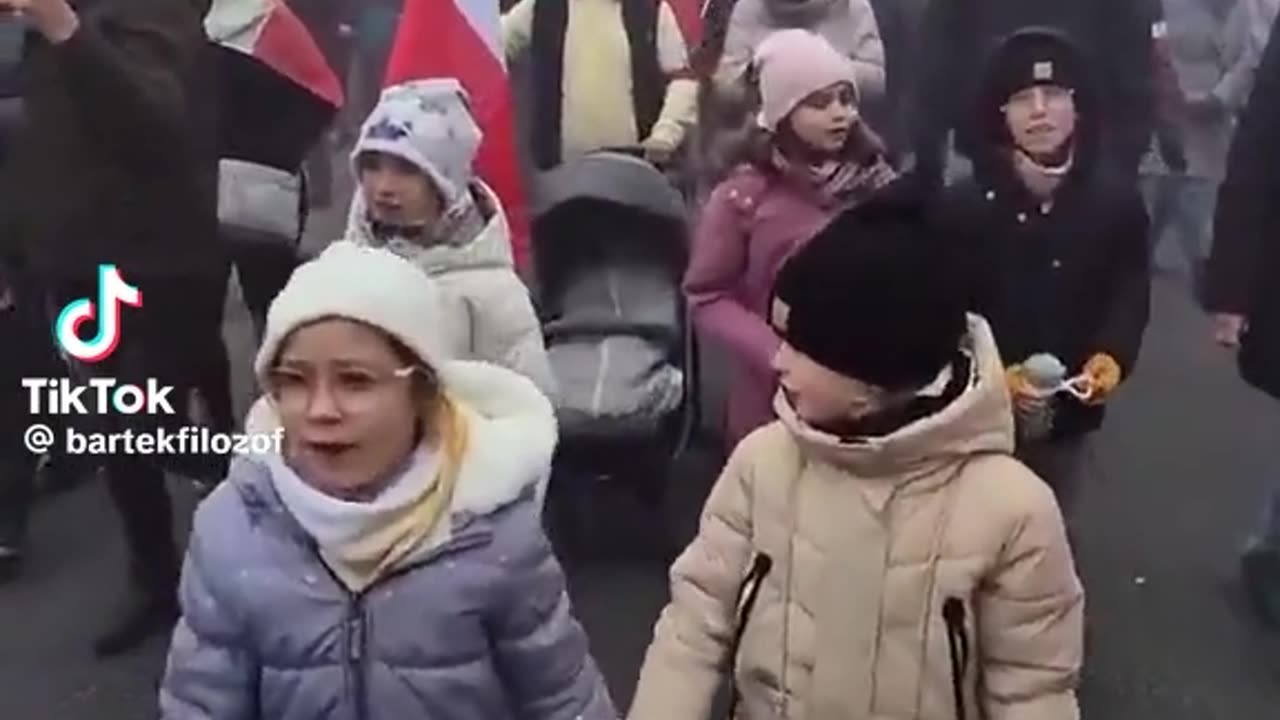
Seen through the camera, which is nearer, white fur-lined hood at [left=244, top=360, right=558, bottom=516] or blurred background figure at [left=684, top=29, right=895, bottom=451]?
white fur-lined hood at [left=244, top=360, right=558, bottom=516]

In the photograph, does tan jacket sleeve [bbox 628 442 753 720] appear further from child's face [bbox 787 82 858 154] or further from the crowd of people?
child's face [bbox 787 82 858 154]

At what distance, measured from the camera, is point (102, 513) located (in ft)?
7.02

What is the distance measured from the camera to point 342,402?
1.40m

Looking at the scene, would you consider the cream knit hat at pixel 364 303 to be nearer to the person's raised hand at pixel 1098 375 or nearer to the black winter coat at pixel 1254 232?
the person's raised hand at pixel 1098 375

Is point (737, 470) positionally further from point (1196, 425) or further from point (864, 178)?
point (1196, 425)

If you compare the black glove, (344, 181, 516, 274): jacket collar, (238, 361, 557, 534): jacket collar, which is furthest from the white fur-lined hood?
the black glove

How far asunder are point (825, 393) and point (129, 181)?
0.92 meters

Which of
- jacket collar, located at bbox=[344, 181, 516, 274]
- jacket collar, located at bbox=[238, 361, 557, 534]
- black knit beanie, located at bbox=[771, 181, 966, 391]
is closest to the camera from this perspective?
black knit beanie, located at bbox=[771, 181, 966, 391]

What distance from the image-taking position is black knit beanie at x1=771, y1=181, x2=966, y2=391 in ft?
4.33

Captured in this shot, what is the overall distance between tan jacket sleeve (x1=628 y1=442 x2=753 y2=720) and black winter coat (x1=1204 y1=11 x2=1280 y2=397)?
87 cm

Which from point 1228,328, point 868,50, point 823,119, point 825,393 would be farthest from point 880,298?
point 1228,328

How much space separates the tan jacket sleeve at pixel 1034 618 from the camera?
1.34 metres

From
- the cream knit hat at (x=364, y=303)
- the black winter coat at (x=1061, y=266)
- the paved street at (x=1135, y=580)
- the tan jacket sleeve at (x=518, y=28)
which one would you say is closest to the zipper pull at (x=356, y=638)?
the cream knit hat at (x=364, y=303)

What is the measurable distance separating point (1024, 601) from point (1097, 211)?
759mm
